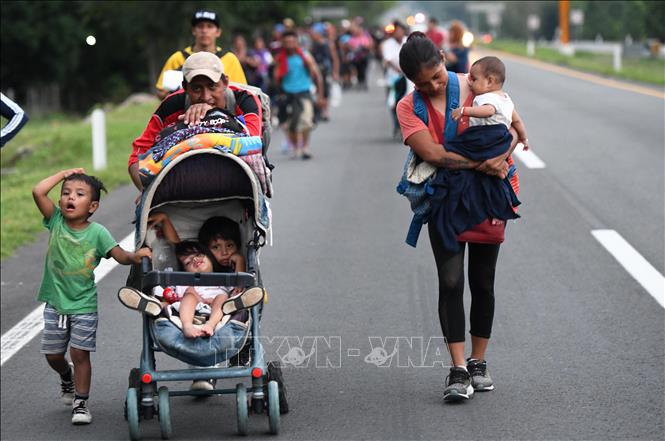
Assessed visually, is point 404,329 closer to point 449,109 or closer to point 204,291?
point 449,109

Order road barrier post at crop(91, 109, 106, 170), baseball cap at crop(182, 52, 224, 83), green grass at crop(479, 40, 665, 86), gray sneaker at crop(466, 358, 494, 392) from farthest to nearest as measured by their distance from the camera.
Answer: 1. green grass at crop(479, 40, 665, 86)
2. road barrier post at crop(91, 109, 106, 170)
3. gray sneaker at crop(466, 358, 494, 392)
4. baseball cap at crop(182, 52, 224, 83)

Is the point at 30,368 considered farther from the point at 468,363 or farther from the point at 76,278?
the point at 468,363

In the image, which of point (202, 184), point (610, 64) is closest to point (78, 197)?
point (202, 184)

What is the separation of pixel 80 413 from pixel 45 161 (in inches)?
666

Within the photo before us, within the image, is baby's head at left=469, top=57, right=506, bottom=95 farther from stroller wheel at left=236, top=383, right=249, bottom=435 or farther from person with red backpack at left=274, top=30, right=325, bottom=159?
person with red backpack at left=274, top=30, right=325, bottom=159

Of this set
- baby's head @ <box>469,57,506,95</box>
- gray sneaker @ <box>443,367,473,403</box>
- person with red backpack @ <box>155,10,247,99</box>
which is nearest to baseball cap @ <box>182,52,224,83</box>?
baby's head @ <box>469,57,506,95</box>

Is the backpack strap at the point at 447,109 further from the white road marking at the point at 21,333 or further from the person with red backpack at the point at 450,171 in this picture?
the white road marking at the point at 21,333

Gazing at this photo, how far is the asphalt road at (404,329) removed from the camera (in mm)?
6359

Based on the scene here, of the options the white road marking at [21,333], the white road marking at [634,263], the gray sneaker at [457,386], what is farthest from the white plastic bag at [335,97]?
the gray sneaker at [457,386]

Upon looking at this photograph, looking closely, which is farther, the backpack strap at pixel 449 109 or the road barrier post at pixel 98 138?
the road barrier post at pixel 98 138

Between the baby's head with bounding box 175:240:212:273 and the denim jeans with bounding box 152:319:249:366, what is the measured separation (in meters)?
0.48

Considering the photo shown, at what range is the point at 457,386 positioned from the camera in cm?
651

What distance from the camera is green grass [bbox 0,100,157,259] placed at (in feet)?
44.2

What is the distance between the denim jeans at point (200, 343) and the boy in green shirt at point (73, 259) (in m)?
0.46
